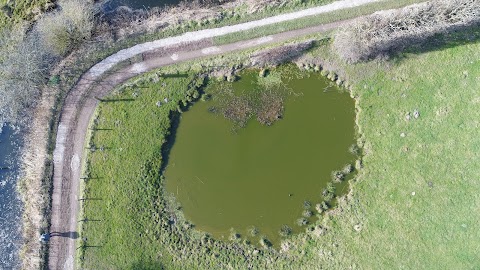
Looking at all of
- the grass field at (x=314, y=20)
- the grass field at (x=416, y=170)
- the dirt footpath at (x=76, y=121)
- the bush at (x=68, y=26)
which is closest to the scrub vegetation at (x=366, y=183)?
the grass field at (x=416, y=170)

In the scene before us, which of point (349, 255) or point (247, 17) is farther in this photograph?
point (247, 17)

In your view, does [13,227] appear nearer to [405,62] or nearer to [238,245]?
[238,245]

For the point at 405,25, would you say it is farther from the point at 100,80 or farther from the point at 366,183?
the point at 100,80

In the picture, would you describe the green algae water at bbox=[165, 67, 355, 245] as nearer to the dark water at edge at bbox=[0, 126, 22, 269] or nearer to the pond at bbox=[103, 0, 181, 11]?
the pond at bbox=[103, 0, 181, 11]

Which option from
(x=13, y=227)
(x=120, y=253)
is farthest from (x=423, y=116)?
(x=13, y=227)

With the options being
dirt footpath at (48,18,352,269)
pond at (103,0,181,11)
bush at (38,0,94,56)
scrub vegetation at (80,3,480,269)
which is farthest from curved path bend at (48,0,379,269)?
pond at (103,0,181,11)

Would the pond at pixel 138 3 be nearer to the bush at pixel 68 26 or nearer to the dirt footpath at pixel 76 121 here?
the bush at pixel 68 26

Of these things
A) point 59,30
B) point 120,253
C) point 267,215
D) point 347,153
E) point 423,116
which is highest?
point 59,30

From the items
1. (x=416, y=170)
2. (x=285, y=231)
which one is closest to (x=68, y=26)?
(x=285, y=231)
